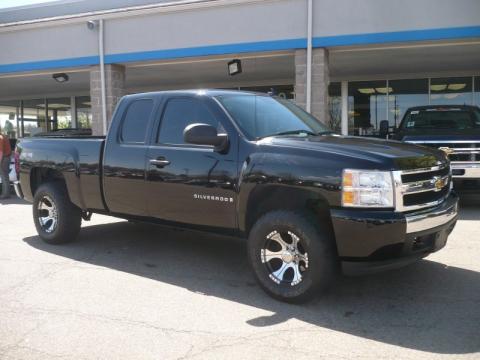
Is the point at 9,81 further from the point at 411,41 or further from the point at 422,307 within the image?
the point at 422,307

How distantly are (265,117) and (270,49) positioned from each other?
687 cm

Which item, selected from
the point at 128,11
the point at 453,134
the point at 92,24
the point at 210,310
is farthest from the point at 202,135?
the point at 92,24

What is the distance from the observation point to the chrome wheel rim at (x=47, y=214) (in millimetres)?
6703

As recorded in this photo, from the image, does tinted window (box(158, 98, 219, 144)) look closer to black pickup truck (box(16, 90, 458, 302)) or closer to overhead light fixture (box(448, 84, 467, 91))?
black pickup truck (box(16, 90, 458, 302))

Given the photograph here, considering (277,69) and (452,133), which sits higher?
(277,69)

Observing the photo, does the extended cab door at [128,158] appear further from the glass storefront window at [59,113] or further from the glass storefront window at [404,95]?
the glass storefront window at [59,113]

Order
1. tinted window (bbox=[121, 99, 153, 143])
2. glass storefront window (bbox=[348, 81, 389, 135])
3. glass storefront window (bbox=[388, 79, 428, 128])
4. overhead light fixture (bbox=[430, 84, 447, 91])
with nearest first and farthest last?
1. tinted window (bbox=[121, 99, 153, 143])
2. overhead light fixture (bbox=[430, 84, 447, 91])
3. glass storefront window (bbox=[388, 79, 428, 128])
4. glass storefront window (bbox=[348, 81, 389, 135])

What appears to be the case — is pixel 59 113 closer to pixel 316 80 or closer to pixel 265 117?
pixel 316 80

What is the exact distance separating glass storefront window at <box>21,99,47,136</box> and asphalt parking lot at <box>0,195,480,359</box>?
67.2ft

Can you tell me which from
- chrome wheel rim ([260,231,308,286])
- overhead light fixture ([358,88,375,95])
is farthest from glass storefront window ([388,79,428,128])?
chrome wheel rim ([260,231,308,286])

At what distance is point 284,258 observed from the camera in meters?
4.47

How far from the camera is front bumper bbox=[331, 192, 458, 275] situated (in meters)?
3.96

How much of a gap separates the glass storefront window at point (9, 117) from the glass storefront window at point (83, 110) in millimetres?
4033

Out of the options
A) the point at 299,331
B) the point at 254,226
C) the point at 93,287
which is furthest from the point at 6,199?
the point at 299,331
